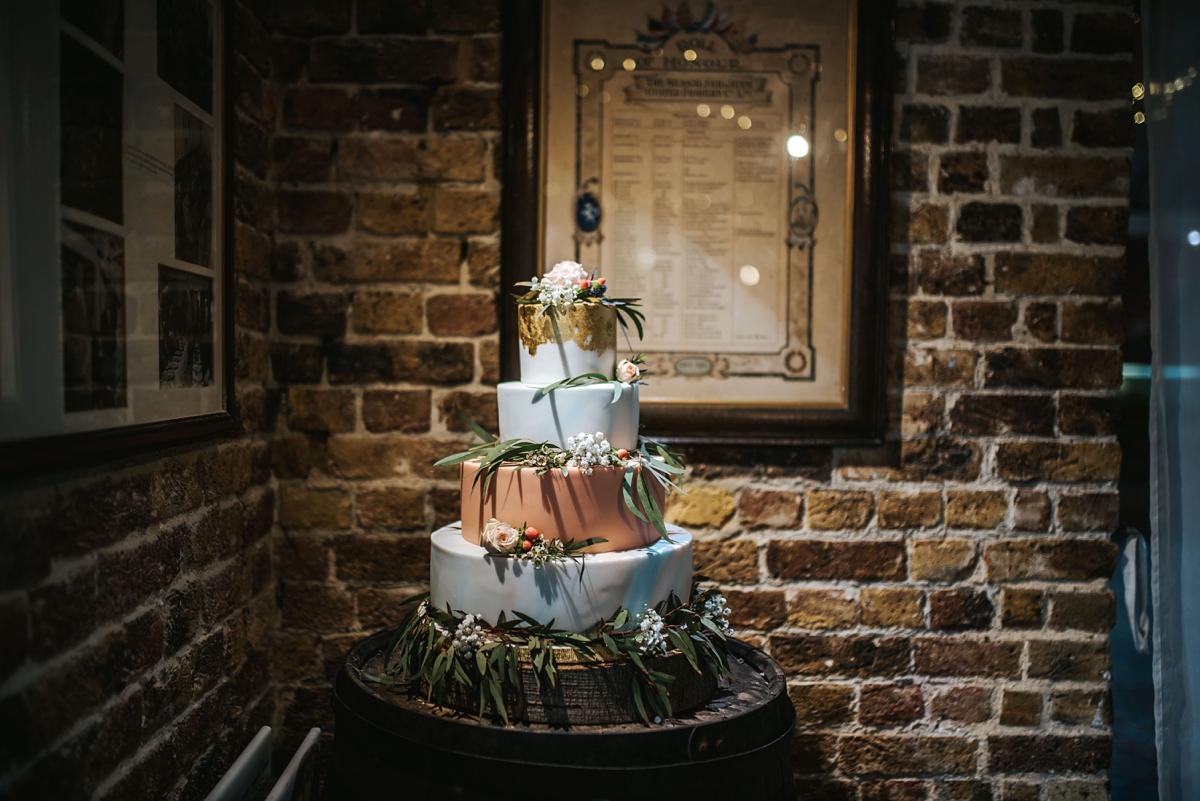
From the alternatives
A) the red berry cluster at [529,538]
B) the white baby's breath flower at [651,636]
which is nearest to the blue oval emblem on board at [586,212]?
the red berry cluster at [529,538]

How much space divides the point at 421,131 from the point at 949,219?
4.13ft

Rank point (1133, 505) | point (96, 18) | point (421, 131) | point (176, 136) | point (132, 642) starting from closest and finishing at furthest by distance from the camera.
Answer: point (96, 18) < point (132, 642) < point (176, 136) < point (421, 131) < point (1133, 505)

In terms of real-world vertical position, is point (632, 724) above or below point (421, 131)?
below

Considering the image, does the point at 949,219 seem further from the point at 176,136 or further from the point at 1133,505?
the point at 176,136

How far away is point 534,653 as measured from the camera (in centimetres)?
110

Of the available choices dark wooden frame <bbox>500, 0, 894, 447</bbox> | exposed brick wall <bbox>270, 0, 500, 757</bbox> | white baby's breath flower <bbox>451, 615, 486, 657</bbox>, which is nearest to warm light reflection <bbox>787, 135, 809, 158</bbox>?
dark wooden frame <bbox>500, 0, 894, 447</bbox>

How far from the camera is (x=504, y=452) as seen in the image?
1196 millimetres

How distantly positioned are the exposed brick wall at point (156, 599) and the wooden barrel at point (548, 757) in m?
0.35

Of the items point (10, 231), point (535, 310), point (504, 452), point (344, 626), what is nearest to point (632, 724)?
point (504, 452)

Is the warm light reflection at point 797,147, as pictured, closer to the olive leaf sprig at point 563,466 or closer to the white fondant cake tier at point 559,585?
the olive leaf sprig at point 563,466

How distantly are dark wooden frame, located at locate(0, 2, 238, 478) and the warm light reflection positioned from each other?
3.97ft

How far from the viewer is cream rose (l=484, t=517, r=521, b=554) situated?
112 centimetres

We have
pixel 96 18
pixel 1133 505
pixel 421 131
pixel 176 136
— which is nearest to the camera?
pixel 96 18

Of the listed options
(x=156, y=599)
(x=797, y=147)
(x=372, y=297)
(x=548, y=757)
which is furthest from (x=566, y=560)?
(x=797, y=147)
